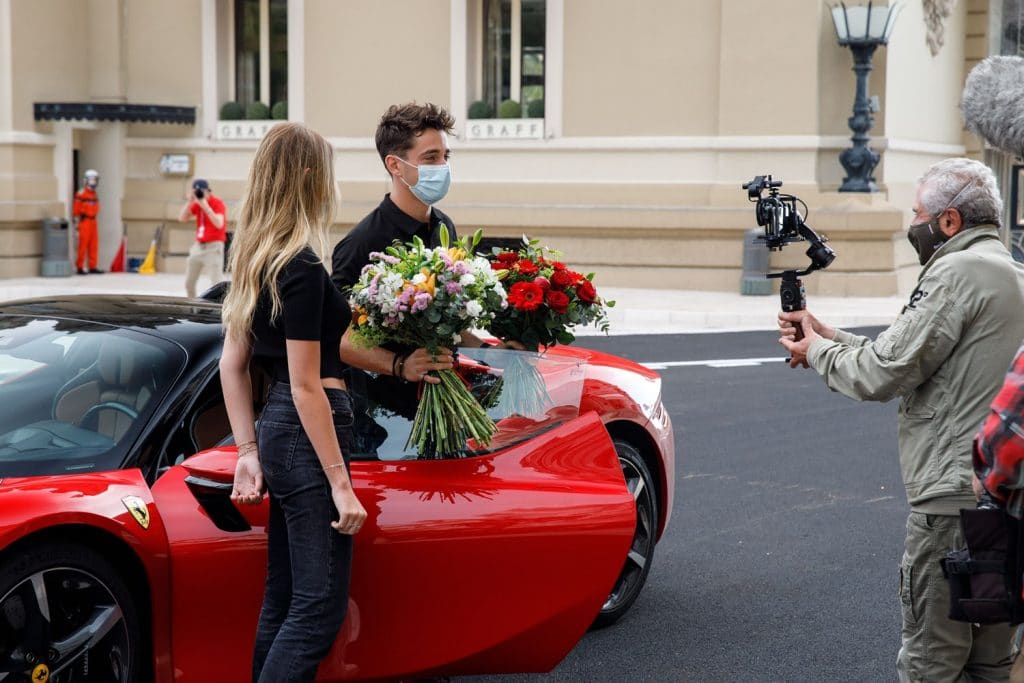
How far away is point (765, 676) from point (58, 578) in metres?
2.56

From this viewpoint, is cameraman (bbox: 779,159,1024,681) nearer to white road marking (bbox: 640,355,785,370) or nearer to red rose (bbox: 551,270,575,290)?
red rose (bbox: 551,270,575,290)

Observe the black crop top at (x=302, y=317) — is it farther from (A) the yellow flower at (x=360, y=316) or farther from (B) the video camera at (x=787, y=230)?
(B) the video camera at (x=787, y=230)

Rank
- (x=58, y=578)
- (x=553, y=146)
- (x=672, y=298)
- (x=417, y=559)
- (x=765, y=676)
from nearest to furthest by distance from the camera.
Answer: (x=58, y=578)
(x=417, y=559)
(x=765, y=676)
(x=672, y=298)
(x=553, y=146)

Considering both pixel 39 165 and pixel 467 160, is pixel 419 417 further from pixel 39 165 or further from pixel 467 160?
pixel 39 165

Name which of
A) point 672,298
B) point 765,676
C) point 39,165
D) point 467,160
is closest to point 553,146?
point 467,160

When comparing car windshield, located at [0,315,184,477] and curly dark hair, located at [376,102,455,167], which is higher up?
curly dark hair, located at [376,102,455,167]

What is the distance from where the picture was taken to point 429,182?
480cm

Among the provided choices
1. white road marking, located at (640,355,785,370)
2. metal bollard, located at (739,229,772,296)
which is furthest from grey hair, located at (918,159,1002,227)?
metal bollard, located at (739,229,772,296)

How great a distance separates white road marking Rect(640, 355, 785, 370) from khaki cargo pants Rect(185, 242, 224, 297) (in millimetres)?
6862

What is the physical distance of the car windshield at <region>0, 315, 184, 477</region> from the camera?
4172 millimetres

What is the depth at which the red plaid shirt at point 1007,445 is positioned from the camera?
3.10 m

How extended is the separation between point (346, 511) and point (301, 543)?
15 centimetres

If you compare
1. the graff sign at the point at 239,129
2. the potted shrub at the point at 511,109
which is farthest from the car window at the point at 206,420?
the graff sign at the point at 239,129

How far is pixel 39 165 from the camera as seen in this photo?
24.8 m
